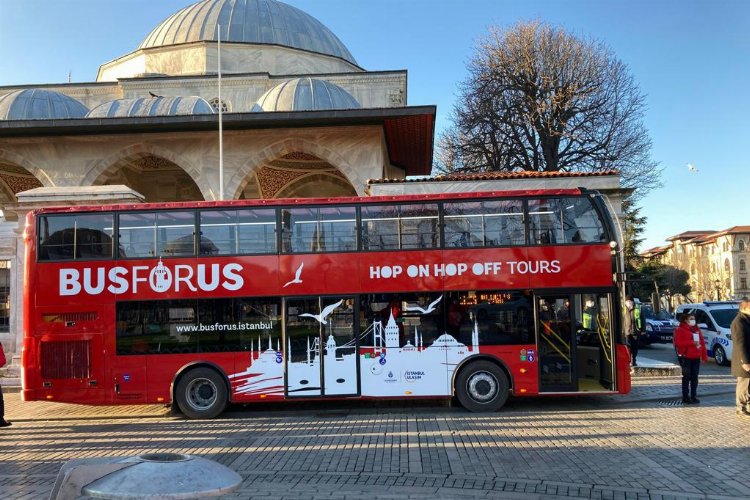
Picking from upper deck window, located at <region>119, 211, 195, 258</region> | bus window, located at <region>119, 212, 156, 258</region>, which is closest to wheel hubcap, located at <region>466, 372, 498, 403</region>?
upper deck window, located at <region>119, 211, 195, 258</region>

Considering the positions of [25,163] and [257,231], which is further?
[25,163]

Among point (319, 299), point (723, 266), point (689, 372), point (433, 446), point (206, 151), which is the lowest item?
point (433, 446)

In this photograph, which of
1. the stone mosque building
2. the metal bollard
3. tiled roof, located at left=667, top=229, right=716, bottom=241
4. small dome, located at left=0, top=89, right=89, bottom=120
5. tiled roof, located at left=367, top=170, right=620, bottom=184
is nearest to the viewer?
the metal bollard

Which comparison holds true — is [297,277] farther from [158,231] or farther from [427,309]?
[158,231]

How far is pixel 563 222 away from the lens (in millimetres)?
9367

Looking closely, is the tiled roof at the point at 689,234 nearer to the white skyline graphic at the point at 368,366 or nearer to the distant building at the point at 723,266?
the distant building at the point at 723,266

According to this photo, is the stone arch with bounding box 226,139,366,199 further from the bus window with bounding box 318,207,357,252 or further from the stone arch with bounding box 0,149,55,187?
the bus window with bounding box 318,207,357,252

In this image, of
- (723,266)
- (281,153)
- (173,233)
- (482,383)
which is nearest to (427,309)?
(482,383)

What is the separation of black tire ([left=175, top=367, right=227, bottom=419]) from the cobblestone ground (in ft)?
0.88

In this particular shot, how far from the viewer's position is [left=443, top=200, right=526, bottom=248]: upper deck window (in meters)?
9.38

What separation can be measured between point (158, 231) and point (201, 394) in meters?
2.80

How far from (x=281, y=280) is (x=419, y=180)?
8.14 meters

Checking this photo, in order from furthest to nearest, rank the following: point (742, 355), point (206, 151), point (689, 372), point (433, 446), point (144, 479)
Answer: point (206, 151) < point (689, 372) < point (742, 355) < point (433, 446) < point (144, 479)

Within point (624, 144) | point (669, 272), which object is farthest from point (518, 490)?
point (669, 272)
